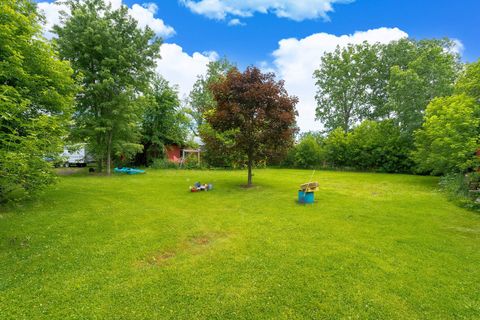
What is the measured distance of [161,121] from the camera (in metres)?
20.9

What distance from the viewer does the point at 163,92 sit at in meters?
20.7

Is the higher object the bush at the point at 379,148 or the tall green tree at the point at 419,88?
the tall green tree at the point at 419,88

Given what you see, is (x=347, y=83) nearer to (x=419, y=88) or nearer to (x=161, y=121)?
(x=419, y=88)

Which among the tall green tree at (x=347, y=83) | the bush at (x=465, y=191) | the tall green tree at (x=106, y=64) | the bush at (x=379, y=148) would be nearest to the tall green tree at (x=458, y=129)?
the bush at (x=465, y=191)

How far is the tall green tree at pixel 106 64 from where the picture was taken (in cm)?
1270

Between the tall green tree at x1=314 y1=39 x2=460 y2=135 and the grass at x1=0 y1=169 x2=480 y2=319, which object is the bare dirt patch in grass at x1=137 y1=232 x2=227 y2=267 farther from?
the tall green tree at x1=314 y1=39 x2=460 y2=135

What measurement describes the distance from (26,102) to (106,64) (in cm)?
986

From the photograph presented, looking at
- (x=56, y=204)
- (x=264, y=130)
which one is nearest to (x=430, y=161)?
(x=264, y=130)

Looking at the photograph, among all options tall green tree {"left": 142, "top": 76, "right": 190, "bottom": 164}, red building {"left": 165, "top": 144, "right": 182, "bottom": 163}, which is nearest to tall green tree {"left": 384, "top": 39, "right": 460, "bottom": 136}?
tall green tree {"left": 142, "top": 76, "right": 190, "bottom": 164}

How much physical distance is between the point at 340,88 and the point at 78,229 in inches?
1233

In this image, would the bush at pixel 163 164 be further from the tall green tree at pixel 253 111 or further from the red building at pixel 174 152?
the tall green tree at pixel 253 111

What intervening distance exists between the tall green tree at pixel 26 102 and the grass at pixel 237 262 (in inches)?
47.2

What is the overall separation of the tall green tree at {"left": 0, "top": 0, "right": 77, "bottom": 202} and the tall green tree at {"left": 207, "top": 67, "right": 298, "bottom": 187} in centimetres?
501

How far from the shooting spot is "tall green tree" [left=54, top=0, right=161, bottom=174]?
12703 millimetres
